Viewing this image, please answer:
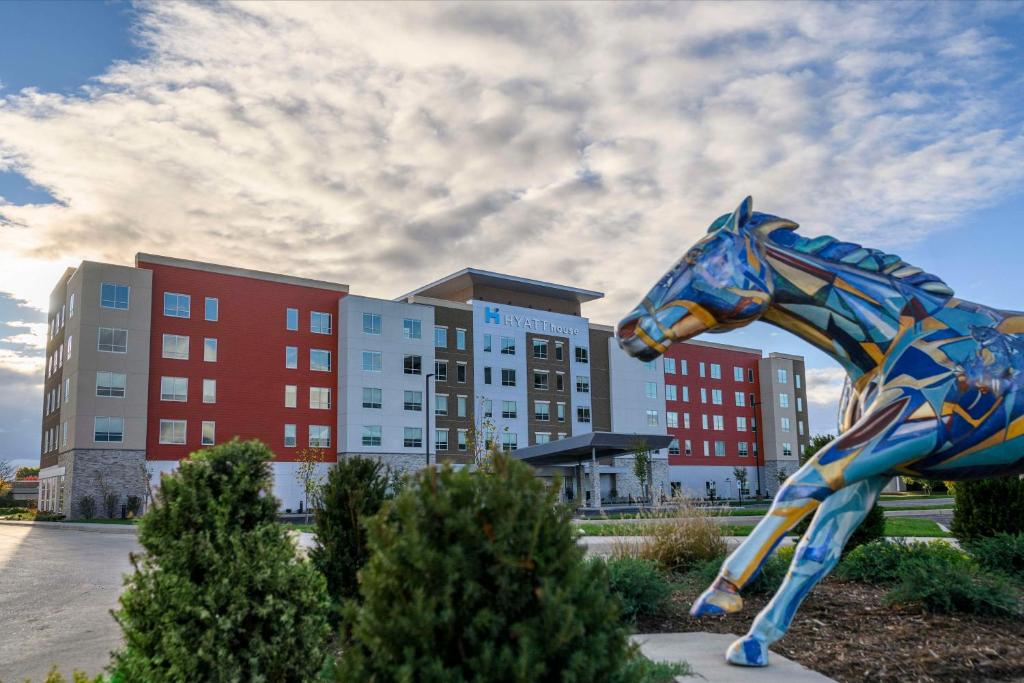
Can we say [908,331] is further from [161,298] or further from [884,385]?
[161,298]

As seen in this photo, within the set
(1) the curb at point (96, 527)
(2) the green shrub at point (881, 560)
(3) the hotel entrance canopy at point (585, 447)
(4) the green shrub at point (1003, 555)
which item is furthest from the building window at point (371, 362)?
(4) the green shrub at point (1003, 555)

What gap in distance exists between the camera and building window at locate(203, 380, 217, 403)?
167ft

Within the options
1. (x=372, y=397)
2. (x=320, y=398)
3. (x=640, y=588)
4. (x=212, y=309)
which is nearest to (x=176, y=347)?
(x=212, y=309)

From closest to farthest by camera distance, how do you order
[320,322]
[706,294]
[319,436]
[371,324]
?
1. [706,294]
2. [319,436]
3. [320,322]
4. [371,324]

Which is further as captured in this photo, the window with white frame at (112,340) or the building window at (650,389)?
the building window at (650,389)

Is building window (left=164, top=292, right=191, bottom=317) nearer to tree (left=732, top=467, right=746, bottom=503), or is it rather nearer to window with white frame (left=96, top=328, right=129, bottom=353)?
window with white frame (left=96, top=328, right=129, bottom=353)

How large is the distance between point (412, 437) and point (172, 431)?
15.6 m

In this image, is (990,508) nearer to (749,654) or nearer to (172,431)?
(749,654)

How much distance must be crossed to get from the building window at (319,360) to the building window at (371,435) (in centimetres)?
466

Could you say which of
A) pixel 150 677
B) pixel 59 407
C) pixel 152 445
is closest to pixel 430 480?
pixel 150 677

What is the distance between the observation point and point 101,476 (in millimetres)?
47531

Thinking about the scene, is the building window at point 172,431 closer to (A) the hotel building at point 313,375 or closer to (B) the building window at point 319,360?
(A) the hotel building at point 313,375

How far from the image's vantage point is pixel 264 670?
4.43 meters

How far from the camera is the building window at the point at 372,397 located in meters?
56.0
